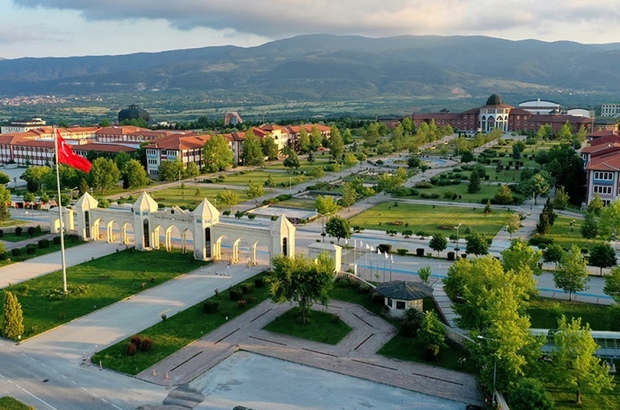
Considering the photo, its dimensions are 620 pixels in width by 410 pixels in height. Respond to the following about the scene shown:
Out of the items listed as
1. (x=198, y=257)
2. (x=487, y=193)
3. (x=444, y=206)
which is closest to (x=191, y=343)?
(x=198, y=257)

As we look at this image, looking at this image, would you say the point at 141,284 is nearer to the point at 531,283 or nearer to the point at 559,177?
the point at 531,283

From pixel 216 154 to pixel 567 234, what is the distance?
60.8 metres

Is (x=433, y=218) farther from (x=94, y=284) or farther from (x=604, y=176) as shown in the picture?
(x=94, y=284)

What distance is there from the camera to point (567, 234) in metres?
56.0

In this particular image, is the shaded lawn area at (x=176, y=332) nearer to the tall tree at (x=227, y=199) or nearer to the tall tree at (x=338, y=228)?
the tall tree at (x=338, y=228)

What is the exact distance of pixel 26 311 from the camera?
37.3 m

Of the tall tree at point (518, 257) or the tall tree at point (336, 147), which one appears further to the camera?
the tall tree at point (336, 147)

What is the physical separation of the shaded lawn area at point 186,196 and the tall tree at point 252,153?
21.2 metres

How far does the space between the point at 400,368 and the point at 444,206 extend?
143 feet

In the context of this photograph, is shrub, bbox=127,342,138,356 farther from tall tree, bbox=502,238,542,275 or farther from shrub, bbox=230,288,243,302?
tall tree, bbox=502,238,542,275

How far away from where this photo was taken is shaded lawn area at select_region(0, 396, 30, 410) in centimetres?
2597

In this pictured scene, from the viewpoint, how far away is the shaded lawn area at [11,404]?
26.0 meters

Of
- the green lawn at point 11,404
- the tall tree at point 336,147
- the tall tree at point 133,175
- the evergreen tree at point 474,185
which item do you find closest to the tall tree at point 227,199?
the tall tree at point 133,175

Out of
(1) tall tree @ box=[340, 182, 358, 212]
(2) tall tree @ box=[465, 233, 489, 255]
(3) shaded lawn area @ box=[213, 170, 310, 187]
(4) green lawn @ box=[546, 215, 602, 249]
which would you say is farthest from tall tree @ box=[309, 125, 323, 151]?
(2) tall tree @ box=[465, 233, 489, 255]
